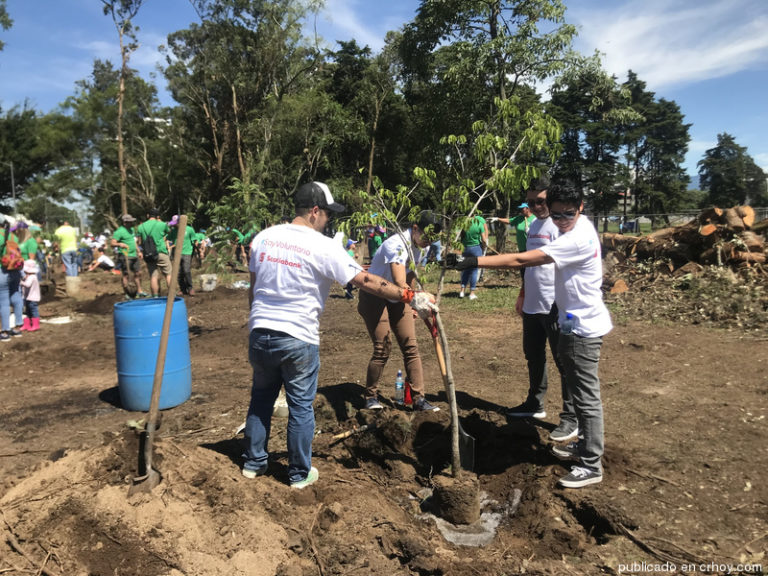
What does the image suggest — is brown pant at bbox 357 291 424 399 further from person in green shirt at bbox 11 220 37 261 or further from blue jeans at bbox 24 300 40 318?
blue jeans at bbox 24 300 40 318

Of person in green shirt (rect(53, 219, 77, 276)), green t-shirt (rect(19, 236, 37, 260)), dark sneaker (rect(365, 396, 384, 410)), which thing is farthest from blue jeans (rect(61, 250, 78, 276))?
dark sneaker (rect(365, 396, 384, 410))

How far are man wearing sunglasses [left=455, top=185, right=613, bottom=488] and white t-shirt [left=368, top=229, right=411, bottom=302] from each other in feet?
3.59

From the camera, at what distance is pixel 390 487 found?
3.66 m

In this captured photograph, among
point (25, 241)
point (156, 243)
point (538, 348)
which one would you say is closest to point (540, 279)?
point (538, 348)

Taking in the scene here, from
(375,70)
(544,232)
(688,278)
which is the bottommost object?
(688,278)

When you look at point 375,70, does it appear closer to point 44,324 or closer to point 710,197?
point 44,324

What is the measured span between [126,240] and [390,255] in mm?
8953

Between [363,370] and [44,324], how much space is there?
6978mm

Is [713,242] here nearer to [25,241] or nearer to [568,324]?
[568,324]

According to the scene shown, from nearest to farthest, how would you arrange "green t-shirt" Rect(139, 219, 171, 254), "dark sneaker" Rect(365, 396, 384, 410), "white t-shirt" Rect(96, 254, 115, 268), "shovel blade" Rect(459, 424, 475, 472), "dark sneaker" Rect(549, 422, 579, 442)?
"shovel blade" Rect(459, 424, 475, 472) → "dark sneaker" Rect(549, 422, 579, 442) → "dark sneaker" Rect(365, 396, 384, 410) → "green t-shirt" Rect(139, 219, 171, 254) → "white t-shirt" Rect(96, 254, 115, 268)

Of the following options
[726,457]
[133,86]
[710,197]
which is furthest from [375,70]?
[710,197]

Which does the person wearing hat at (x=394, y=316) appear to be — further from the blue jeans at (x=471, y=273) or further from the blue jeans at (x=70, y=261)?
the blue jeans at (x=70, y=261)

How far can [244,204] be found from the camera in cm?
654

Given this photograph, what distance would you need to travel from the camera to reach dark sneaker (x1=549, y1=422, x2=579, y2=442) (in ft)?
13.5
